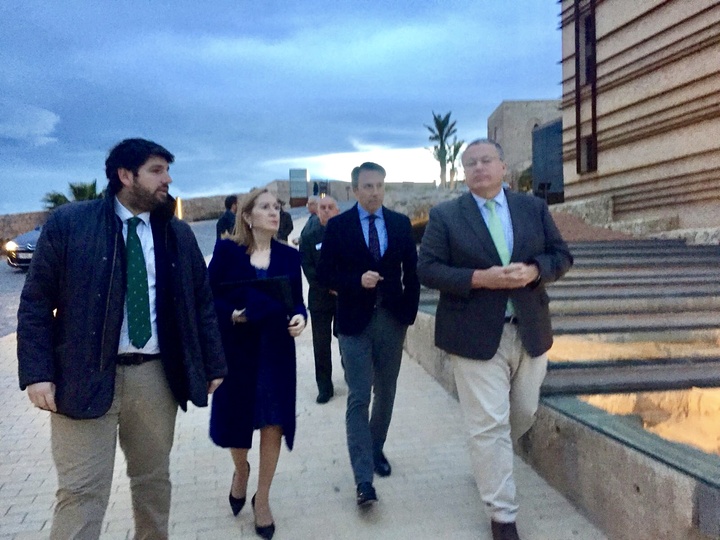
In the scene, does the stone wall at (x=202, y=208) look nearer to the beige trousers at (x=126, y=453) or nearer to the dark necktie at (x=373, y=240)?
the dark necktie at (x=373, y=240)

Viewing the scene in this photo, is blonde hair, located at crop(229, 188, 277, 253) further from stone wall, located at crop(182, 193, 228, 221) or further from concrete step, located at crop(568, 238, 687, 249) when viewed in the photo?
stone wall, located at crop(182, 193, 228, 221)

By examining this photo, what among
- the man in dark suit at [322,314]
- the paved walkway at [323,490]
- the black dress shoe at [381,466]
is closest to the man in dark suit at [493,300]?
the paved walkway at [323,490]

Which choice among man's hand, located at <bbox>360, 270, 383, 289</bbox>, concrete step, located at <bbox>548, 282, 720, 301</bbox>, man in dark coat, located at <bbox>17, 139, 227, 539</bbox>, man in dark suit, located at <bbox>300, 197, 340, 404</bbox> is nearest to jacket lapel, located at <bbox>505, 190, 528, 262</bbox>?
man's hand, located at <bbox>360, 270, 383, 289</bbox>

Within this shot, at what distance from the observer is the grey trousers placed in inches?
153

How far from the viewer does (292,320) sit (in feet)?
12.2

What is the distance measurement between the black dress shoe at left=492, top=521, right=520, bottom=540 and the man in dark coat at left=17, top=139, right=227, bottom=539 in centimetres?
169

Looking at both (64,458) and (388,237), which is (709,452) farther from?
(64,458)

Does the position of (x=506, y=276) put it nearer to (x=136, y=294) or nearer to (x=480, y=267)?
(x=480, y=267)

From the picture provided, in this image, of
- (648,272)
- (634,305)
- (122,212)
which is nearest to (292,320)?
(122,212)

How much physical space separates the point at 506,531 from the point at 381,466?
1.22 meters

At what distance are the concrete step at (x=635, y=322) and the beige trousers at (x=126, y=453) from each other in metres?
3.92

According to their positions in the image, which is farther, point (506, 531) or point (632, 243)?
point (632, 243)

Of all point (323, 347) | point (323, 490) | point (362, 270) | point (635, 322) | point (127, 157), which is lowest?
point (323, 490)

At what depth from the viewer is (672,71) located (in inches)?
512
